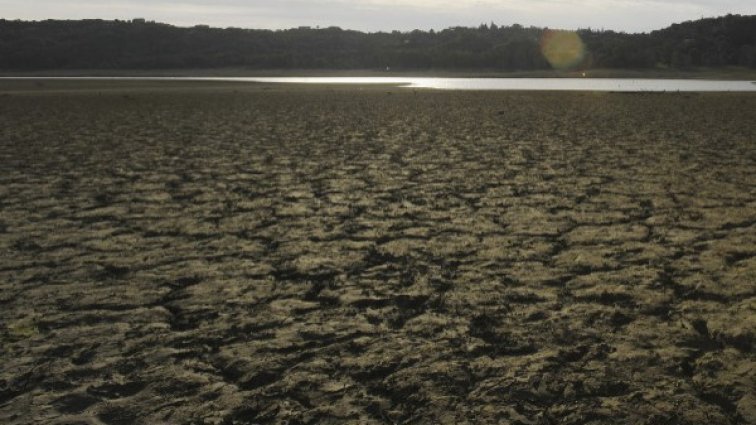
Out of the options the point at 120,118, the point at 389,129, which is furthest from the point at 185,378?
the point at 120,118

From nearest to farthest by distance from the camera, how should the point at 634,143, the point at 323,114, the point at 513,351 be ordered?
the point at 513,351 → the point at 634,143 → the point at 323,114

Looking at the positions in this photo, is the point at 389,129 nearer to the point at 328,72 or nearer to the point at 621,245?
the point at 621,245

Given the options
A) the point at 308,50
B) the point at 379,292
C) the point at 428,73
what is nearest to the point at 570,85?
the point at 428,73

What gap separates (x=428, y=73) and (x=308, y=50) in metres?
29.2

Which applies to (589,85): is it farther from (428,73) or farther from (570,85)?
(428,73)

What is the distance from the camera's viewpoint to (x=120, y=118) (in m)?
16.2

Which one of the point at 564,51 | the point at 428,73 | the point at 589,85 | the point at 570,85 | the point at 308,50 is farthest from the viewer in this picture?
the point at 308,50

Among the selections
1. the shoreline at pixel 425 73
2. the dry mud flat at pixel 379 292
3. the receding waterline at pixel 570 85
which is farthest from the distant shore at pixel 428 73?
the dry mud flat at pixel 379 292

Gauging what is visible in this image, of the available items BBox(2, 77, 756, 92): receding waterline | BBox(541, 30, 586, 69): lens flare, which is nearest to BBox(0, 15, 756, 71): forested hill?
BBox(541, 30, 586, 69): lens flare

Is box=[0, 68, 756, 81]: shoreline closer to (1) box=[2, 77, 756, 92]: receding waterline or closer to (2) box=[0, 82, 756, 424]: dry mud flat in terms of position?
(1) box=[2, 77, 756, 92]: receding waterline

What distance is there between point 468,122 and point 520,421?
13.5 metres

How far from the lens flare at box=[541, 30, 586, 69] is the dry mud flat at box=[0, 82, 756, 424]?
77.5 meters

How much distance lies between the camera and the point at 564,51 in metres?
89.2

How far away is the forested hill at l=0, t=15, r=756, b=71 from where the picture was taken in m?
78.0
